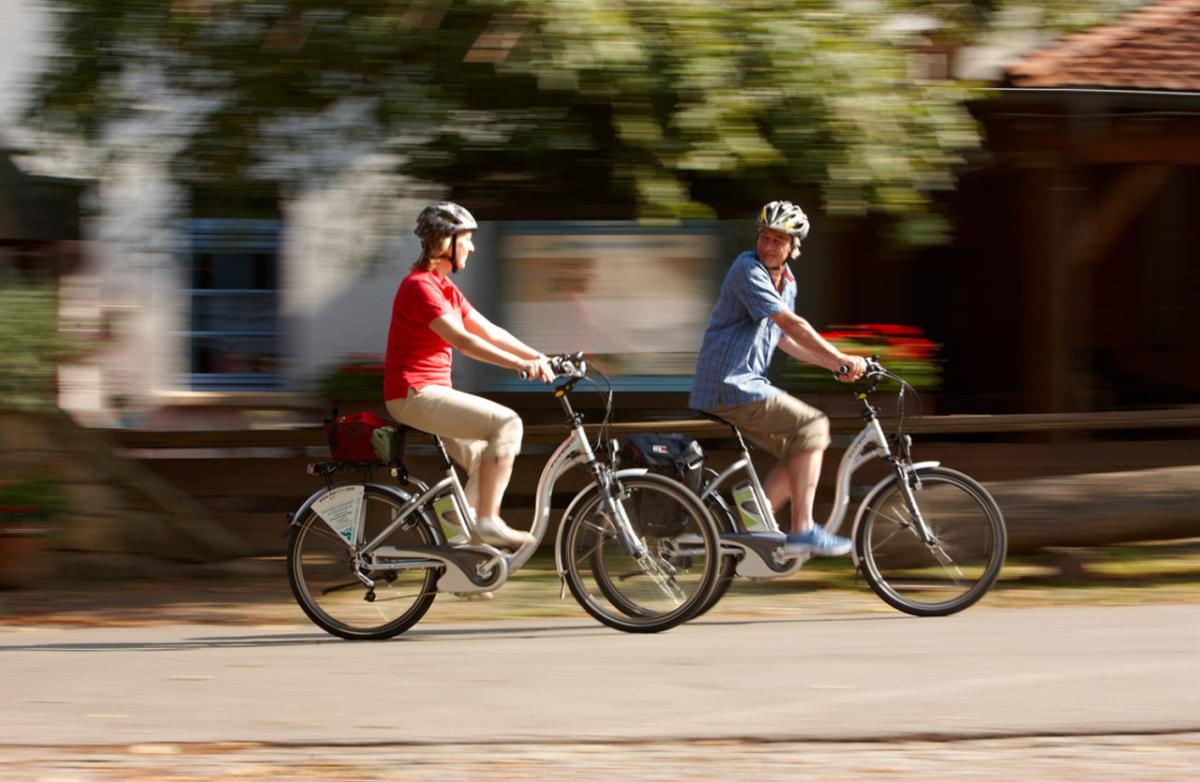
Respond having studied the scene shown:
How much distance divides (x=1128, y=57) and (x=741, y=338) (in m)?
5.85

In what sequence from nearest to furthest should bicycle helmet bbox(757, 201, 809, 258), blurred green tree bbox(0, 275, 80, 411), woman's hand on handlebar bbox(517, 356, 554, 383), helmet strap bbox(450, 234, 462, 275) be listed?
woman's hand on handlebar bbox(517, 356, 554, 383) < helmet strap bbox(450, 234, 462, 275) < bicycle helmet bbox(757, 201, 809, 258) < blurred green tree bbox(0, 275, 80, 411)

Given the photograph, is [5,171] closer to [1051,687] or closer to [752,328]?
[752,328]

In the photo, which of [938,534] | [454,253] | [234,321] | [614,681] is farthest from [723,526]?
[234,321]

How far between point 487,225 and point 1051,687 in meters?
6.59

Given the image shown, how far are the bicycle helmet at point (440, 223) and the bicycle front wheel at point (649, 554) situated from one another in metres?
1.20

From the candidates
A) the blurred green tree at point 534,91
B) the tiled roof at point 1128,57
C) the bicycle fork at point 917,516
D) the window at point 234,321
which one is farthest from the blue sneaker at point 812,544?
the window at point 234,321

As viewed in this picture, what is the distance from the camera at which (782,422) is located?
271 inches

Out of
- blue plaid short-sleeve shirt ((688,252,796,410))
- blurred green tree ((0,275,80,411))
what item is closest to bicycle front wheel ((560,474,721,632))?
blue plaid short-sleeve shirt ((688,252,796,410))

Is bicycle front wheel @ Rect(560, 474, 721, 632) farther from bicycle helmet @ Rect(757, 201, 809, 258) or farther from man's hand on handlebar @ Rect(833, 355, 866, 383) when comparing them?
bicycle helmet @ Rect(757, 201, 809, 258)

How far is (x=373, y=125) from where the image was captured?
896 cm

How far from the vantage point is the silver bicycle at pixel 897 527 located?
22.6ft

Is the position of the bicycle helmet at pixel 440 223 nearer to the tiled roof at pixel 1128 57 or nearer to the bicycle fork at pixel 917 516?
the bicycle fork at pixel 917 516

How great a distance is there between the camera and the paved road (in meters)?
5.25

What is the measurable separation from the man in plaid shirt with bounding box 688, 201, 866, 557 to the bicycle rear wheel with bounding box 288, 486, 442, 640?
54.5 inches
